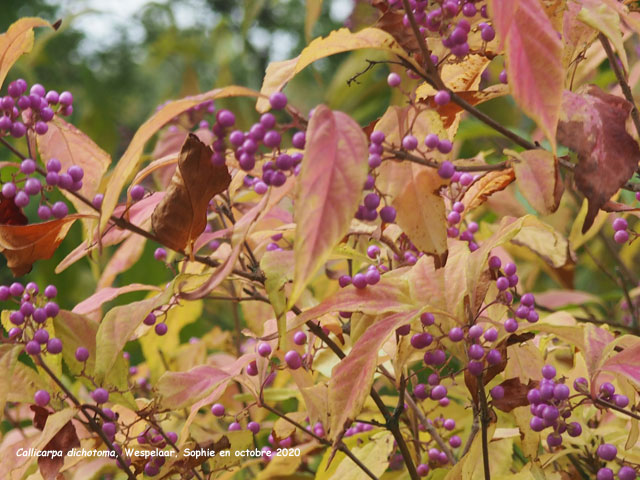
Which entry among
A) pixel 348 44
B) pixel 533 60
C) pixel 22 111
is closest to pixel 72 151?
pixel 22 111

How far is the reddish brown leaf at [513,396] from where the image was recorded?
0.54 metres

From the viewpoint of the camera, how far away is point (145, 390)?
3.08ft

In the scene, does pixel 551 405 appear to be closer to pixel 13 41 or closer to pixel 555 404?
pixel 555 404

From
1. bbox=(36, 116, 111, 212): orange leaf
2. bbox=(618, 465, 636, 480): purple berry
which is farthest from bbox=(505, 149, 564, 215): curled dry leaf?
bbox=(36, 116, 111, 212): orange leaf

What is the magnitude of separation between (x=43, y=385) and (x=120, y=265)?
180 millimetres

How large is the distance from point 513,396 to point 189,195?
0.27 meters

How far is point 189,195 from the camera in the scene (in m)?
0.50

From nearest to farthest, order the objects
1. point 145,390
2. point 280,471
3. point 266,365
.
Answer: point 266,365 < point 280,471 < point 145,390

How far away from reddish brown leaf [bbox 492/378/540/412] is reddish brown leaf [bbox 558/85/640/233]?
0.51 feet

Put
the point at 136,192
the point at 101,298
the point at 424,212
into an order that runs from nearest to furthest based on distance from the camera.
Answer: the point at 424,212 → the point at 136,192 → the point at 101,298

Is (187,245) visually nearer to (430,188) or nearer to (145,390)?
(430,188)

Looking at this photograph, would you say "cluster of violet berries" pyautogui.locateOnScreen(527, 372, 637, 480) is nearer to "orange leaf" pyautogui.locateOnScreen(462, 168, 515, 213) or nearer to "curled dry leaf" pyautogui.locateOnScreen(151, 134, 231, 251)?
"orange leaf" pyautogui.locateOnScreen(462, 168, 515, 213)

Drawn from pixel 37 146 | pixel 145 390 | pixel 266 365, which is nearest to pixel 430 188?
pixel 266 365

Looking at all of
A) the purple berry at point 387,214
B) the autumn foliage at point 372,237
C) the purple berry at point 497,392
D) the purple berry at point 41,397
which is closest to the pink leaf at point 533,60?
the autumn foliage at point 372,237
